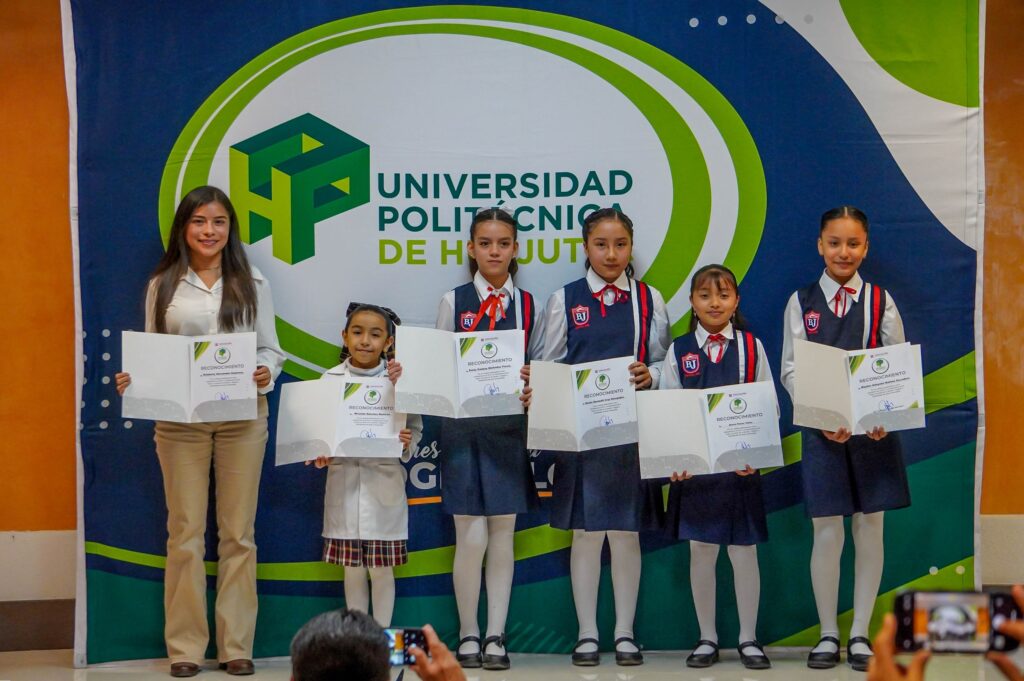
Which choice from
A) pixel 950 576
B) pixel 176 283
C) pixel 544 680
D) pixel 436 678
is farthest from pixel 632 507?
pixel 436 678

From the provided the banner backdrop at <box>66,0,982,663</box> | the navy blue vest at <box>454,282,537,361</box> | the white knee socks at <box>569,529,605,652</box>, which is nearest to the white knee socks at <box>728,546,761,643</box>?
the banner backdrop at <box>66,0,982,663</box>

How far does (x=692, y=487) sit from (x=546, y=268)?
1119mm

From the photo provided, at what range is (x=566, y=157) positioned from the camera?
5113 mm

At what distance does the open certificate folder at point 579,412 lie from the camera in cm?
462

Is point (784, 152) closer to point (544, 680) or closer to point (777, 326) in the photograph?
point (777, 326)

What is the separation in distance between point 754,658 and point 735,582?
304 millimetres

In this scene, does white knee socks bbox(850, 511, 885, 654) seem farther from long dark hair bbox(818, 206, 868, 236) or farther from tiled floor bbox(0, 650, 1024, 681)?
long dark hair bbox(818, 206, 868, 236)

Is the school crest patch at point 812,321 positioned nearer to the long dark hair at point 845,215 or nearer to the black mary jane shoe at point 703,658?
the long dark hair at point 845,215

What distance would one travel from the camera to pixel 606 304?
488 centimetres

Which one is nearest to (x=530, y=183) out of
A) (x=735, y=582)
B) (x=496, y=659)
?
(x=735, y=582)

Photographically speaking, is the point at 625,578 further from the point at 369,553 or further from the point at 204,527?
the point at 204,527

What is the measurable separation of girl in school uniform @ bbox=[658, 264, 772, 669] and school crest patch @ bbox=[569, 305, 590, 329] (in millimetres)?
361

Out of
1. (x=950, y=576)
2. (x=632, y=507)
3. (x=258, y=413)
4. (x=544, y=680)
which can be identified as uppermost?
(x=258, y=413)

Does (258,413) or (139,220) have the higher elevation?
(139,220)
